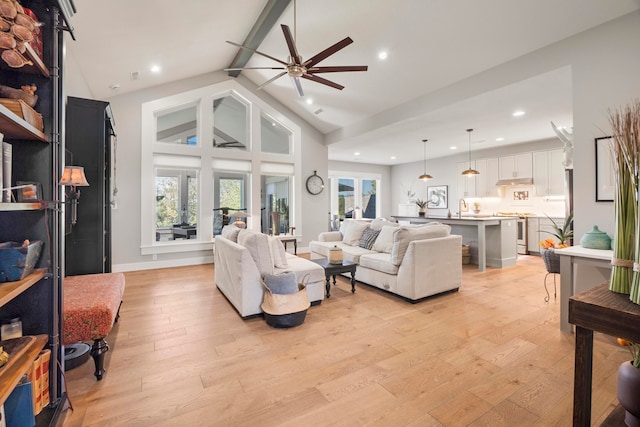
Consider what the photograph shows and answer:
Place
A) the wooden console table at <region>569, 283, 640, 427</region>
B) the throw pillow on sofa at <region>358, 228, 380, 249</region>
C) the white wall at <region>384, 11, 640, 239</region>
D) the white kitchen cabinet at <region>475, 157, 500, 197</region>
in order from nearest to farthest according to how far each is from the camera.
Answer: the wooden console table at <region>569, 283, 640, 427</region>, the white wall at <region>384, 11, 640, 239</region>, the throw pillow on sofa at <region>358, 228, 380, 249</region>, the white kitchen cabinet at <region>475, 157, 500, 197</region>

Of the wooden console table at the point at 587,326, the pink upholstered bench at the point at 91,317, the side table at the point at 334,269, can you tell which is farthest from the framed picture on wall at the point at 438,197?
the pink upholstered bench at the point at 91,317

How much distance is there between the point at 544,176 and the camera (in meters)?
6.97

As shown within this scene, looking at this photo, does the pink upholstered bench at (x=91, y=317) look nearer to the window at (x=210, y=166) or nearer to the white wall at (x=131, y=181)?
the white wall at (x=131, y=181)

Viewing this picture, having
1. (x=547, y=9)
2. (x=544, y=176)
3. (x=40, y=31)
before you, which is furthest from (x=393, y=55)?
(x=544, y=176)

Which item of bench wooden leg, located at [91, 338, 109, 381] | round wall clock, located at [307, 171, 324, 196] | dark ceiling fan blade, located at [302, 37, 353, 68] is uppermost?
dark ceiling fan blade, located at [302, 37, 353, 68]

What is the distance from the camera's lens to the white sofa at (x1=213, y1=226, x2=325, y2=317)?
301 cm

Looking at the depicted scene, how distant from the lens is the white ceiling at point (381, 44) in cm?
318

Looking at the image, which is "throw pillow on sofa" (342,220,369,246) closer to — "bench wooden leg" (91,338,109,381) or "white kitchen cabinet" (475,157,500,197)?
Result: "bench wooden leg" (91,338,109,381)

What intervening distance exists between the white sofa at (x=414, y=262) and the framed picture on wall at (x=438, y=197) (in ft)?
19.0

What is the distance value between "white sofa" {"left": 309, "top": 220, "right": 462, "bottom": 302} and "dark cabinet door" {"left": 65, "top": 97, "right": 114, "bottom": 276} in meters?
3.17

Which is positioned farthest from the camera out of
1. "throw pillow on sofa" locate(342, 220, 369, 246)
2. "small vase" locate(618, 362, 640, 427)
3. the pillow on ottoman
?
"throw pillow on sofa" locate(342, 220, 369, 246)

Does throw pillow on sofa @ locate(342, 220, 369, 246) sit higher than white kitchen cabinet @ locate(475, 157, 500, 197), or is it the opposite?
white kitchen cabinet @ locate(475, 157, 500, 197)

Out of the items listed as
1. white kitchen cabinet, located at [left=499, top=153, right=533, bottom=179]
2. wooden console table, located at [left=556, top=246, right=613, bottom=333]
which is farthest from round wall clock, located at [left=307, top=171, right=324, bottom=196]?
wooden console table, located at [left=556, top=246, right=613, bottom=333]

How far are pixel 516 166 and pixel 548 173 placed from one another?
2.41 ft
